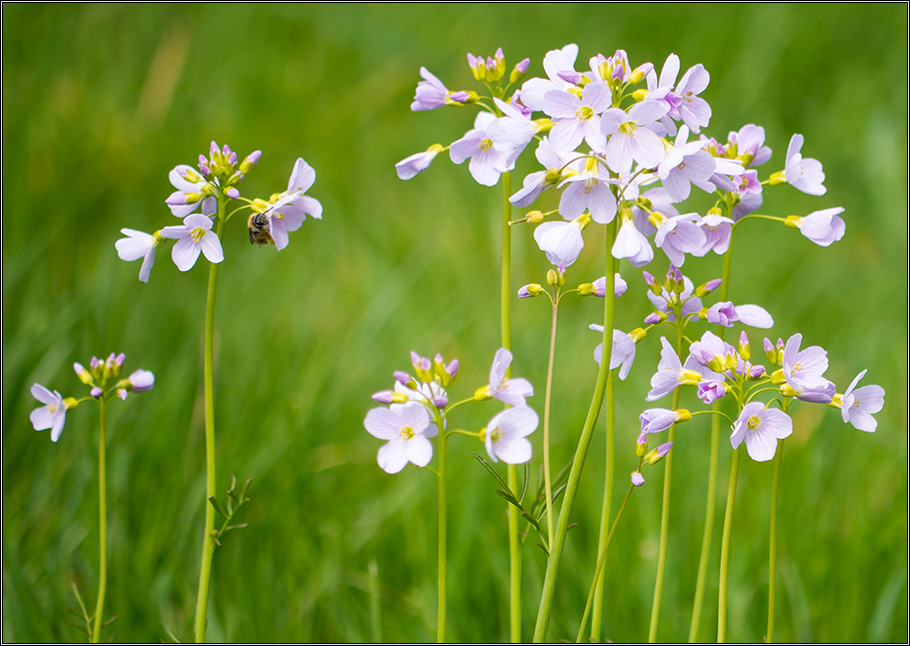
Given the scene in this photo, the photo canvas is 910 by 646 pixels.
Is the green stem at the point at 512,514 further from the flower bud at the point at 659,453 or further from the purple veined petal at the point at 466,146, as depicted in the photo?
the flower bud at the point at 659,453

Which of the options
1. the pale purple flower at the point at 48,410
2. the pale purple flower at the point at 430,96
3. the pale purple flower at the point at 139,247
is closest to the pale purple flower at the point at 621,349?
the pale purple flower at the point at 430,96

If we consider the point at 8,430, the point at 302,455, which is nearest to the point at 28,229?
the point at 8,430

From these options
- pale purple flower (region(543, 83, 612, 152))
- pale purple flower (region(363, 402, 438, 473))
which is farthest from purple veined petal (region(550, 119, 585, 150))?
pale purple flower (region(363, 402, 438, 473))

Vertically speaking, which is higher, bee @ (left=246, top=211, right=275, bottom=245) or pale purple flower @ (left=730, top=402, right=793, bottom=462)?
bee @ (left=246, top=211, right=275, bottom=245)

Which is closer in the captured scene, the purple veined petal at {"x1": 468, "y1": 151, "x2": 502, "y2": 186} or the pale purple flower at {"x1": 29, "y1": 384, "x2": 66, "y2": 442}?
the purple veined petal at {"x1": 468, "y1": 151, "x2": 502, "y2": 186}

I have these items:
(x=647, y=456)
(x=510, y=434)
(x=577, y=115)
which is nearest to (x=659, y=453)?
(x=647, y=456)

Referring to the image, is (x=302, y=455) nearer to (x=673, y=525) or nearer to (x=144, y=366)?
(x=144, y=366)

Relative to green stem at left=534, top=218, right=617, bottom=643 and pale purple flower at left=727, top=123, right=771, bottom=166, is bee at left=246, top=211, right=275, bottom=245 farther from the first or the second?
pale purple flower at left=727, top=123, right=771, bottom=166
